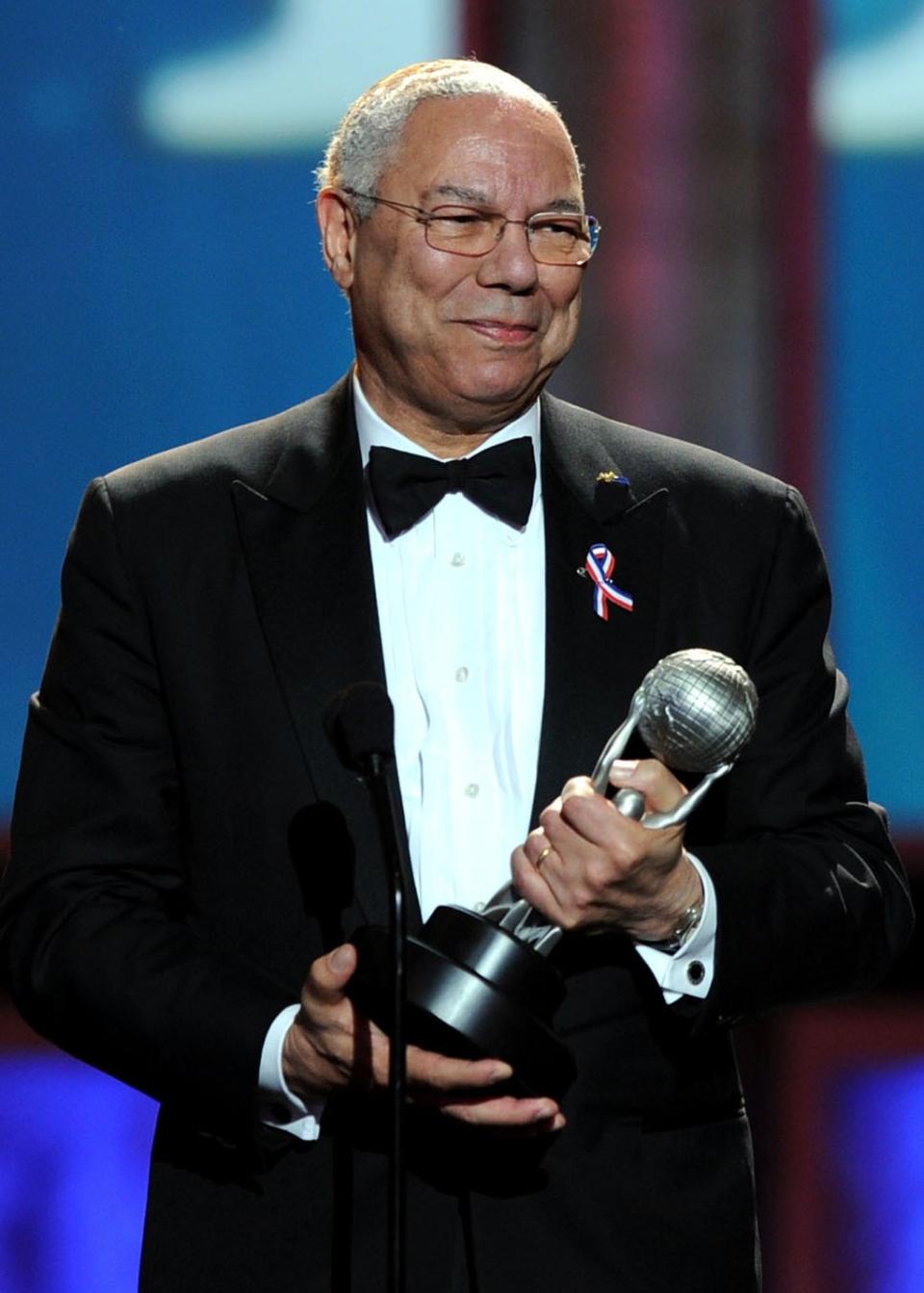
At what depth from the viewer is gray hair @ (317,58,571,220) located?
185cm

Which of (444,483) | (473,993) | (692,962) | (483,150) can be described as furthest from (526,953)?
(483,150)

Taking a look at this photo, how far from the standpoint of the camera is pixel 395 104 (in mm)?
1877

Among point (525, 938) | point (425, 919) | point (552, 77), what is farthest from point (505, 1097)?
point (552, 77)

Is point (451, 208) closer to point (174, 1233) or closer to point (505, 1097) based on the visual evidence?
point (505, 1097)

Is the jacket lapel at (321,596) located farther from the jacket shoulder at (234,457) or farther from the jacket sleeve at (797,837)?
the jacket sleeve at (797,837)

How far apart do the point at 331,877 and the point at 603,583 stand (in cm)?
38

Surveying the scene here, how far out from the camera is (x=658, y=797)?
1.42m

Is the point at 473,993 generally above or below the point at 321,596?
below

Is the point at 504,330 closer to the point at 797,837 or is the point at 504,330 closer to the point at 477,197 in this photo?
the point at 477,197

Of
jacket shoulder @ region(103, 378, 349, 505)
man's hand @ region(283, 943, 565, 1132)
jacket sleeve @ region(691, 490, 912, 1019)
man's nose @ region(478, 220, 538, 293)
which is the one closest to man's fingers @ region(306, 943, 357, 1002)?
man's hand @ region(283, 943, 565, 1132)

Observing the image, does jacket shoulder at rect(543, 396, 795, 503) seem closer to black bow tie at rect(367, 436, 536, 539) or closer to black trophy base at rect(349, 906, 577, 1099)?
black bow tie at rect(367, 436, 536, 539)

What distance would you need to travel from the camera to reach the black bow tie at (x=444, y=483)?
182 centimetres

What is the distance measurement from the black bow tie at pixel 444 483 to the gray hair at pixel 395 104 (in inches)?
11.0

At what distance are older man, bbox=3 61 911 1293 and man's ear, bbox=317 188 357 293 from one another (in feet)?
0.14
